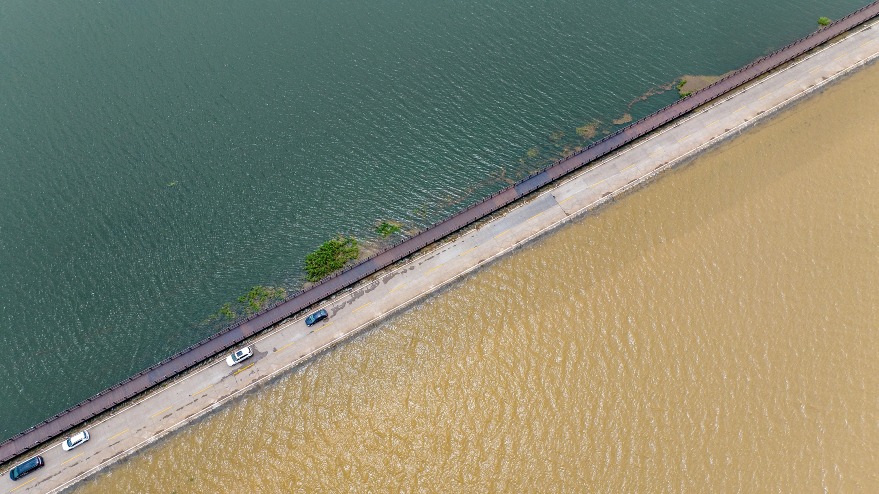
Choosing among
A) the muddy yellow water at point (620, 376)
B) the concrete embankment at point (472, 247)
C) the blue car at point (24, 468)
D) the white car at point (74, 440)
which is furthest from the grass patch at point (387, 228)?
the blue car at point (24, 468)

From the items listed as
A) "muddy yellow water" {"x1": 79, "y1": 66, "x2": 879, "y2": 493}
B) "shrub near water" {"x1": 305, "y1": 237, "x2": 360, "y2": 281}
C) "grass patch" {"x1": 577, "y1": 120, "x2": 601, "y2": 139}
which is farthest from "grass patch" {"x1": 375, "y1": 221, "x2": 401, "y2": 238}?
"grass patch" {"x1": 577, "y1": 120, "x2": 601, "y2": 139}

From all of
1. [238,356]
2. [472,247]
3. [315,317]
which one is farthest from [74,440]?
[472,247]

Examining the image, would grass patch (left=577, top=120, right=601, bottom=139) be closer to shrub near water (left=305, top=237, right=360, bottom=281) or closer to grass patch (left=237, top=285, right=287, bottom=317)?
shrub near water (left=305, top=237, right=360, bottom=281)

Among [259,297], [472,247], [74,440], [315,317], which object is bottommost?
[74,440]

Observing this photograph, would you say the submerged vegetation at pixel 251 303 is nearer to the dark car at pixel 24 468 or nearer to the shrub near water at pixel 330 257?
the shrub near water at pixel 330 257

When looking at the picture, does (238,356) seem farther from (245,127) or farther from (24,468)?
(245,127)

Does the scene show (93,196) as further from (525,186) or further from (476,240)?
(525,186)
